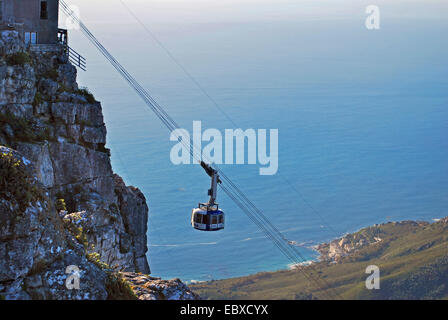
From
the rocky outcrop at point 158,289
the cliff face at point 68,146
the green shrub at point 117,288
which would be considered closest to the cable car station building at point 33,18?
the cliff face at point 68,146

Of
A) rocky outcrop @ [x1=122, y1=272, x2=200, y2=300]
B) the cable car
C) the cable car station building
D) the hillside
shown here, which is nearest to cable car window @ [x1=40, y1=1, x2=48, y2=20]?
the cable car station building

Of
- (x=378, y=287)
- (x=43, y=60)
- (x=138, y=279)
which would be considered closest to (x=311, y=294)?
(x=378, y=287)

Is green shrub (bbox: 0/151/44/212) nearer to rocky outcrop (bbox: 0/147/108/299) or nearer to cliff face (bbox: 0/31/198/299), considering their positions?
rocky outcrop (bbox: 0/147/108/299)

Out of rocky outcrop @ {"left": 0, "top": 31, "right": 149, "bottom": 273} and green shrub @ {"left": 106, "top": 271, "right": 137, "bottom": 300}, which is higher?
rocky outcrop @ {"left": 0, "top": 31, "right": 149, "bottom": 273}

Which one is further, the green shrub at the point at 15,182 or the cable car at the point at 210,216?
the cable car at the point at 210,216

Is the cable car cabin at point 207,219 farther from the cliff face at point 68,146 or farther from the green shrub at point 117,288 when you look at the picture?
the green shrub at point 117,288
